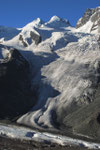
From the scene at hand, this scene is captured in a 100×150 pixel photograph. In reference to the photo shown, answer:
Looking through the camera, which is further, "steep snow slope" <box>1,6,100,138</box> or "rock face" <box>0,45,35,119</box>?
"rock face" <box>0,45,35,119</box>

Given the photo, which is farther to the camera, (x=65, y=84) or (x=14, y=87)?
(x=65, y=84)

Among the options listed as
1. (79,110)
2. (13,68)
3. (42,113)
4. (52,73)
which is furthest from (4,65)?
(79,110)

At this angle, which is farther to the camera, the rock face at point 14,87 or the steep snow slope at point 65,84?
the rock face at point 14,87

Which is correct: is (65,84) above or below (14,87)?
above
